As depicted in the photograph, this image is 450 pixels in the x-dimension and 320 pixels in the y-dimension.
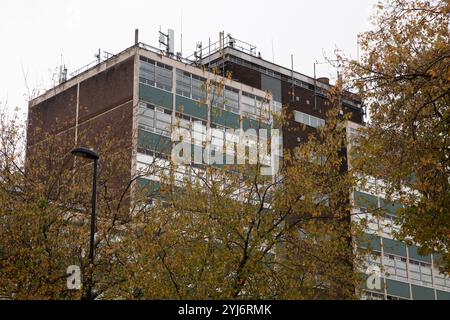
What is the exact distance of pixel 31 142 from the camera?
32.9m

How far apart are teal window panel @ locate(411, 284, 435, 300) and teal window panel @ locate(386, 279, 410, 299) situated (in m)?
0.91

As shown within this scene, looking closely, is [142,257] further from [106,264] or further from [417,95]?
[417,95]

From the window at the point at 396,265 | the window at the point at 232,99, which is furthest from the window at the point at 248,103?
the window at the point at 396,265

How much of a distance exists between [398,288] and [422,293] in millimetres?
3367

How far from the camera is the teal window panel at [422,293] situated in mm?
59944

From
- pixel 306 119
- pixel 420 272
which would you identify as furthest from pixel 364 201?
pixel 420 272

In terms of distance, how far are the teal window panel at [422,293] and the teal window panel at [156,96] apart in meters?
24.0

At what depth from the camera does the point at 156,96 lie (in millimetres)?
51594

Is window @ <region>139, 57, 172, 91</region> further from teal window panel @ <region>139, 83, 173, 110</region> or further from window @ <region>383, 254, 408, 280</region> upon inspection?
window @ <region>383, 254, 408, 280</region>

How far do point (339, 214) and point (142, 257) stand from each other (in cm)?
575

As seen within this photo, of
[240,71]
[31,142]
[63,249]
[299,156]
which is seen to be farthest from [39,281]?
[240,71]

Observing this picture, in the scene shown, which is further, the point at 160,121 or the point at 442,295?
the point at 442,295

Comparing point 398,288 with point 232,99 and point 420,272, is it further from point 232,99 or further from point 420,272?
point 232,99

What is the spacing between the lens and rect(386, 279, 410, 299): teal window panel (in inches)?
2263
